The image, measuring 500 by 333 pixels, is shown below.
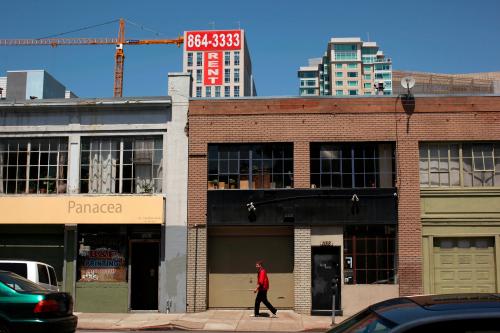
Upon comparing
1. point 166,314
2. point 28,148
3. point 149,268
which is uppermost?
point 28,148

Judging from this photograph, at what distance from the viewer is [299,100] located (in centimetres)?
2038

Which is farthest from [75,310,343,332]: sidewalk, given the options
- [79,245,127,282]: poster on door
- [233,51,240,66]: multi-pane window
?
[233,51,240,66]: multi-pane window

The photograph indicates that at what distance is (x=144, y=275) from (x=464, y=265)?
35.3 ft

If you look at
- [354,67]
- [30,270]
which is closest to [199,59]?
[354,67]

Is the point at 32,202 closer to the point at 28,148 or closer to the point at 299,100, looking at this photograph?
the point at 28,148

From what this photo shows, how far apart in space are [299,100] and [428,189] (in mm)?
5271

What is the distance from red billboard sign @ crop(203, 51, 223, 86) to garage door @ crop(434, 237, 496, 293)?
144905 millimetres

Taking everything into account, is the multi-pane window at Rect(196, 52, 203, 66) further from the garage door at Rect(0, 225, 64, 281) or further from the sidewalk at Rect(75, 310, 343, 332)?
the sidewalk at Rect(75, 310, 343, 332)

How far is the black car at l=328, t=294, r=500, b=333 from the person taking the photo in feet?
12.9

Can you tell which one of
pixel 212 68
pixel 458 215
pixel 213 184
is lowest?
pixel 458 215

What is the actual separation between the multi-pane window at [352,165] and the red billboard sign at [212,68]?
14334 cm

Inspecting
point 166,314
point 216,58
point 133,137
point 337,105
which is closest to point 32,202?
point 133,137

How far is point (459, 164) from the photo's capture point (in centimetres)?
2014

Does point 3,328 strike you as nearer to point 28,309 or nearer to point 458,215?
point 28,309
